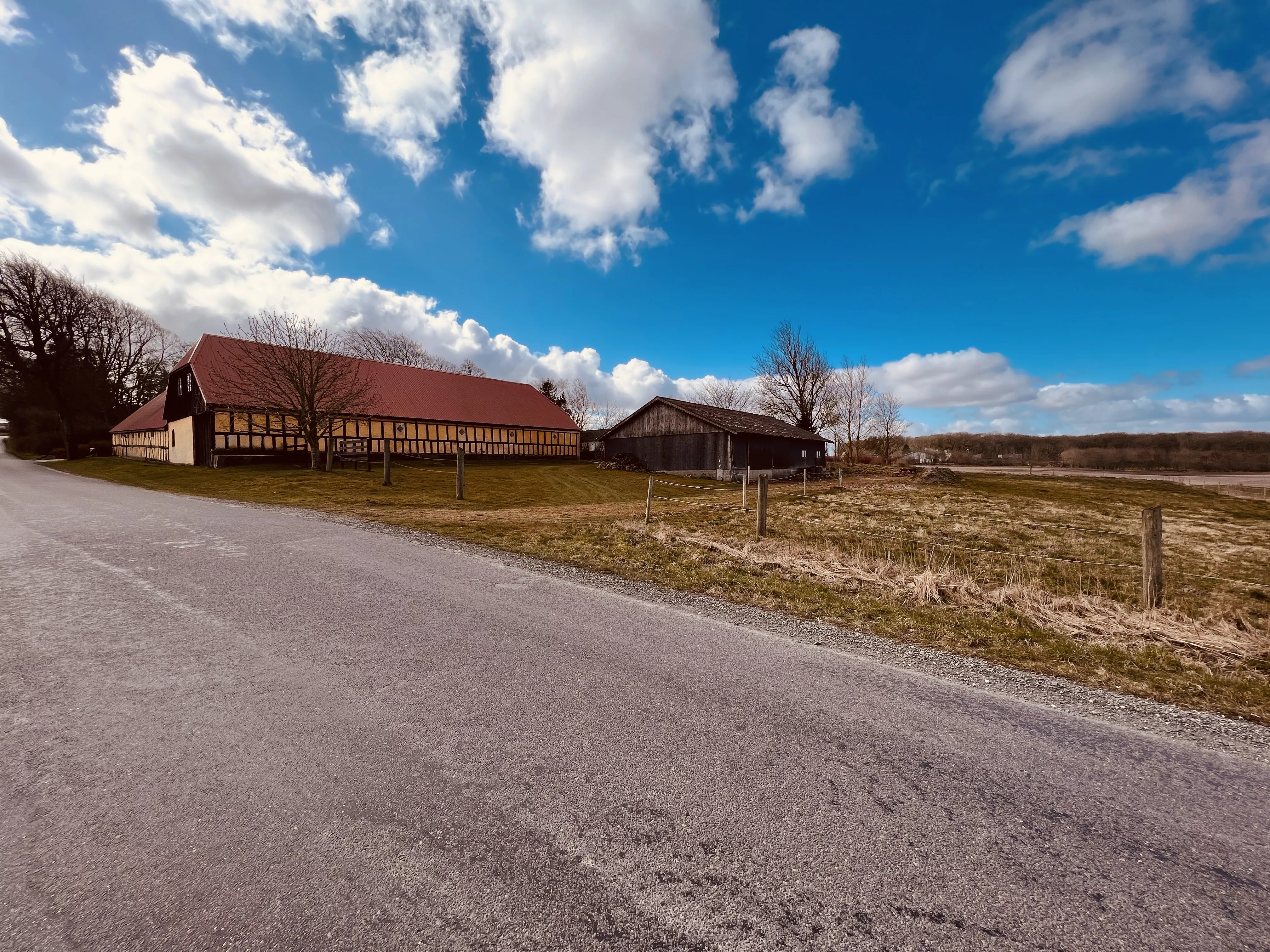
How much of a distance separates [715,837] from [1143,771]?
2677 millimetres

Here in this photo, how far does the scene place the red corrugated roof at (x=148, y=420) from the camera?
33906 millimetres

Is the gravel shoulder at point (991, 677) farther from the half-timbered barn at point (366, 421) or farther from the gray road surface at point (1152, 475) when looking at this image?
the gray road surface at point (1152, 475)

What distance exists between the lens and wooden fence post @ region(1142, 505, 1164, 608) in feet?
20.8

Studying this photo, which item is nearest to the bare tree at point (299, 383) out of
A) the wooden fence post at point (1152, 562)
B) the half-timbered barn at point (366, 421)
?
the half-timbered barn at point (366, 421)

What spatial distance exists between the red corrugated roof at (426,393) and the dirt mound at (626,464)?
9.45m

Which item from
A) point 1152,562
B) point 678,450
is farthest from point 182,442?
point 1152,562

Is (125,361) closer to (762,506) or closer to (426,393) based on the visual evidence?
(426,393)

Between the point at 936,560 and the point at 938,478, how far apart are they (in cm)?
2860

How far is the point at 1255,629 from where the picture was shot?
217 inches

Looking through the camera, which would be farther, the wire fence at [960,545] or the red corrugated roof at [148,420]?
the red corrugated roof at [148,420]

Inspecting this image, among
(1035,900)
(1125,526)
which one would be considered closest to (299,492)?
(1035,900)

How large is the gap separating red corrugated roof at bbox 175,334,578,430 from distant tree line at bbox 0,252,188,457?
684 inches

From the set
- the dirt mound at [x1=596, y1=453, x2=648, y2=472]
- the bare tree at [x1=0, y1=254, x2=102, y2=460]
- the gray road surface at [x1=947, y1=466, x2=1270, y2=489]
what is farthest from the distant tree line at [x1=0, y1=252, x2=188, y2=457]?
the gray road surface at [x1=947, y1=466, x2=1270, y2=489]

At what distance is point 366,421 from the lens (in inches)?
1291
